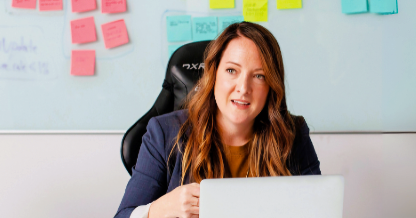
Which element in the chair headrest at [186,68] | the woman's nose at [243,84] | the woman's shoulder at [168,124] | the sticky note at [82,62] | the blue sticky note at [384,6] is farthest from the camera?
the sticky note at [82,62]

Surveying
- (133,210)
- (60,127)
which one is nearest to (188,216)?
(133,210)

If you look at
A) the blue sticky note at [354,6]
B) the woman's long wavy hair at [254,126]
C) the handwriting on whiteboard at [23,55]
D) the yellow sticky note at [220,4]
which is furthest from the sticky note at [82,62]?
the blue sticky note at [354,6]

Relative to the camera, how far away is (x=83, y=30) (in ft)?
6.29

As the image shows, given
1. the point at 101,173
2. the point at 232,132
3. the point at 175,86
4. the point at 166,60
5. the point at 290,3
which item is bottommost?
the point at 101,173

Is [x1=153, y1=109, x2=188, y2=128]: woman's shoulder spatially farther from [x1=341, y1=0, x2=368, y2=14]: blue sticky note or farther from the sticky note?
[x1=341, y1=0, x2=368, y2=14]: blue sticky note

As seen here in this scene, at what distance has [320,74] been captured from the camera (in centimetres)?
191

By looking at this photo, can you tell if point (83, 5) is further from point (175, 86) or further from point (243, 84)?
point (243, 84)

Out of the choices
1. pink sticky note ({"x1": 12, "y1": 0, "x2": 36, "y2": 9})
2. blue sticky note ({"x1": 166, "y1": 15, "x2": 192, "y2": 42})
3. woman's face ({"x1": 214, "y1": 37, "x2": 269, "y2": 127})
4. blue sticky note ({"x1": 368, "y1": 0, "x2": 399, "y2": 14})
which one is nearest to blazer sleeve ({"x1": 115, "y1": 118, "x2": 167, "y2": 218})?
woman's face ({"x1": 214, "y1": 37, "x2": 269, "y2": 127})

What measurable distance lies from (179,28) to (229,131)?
94 cm

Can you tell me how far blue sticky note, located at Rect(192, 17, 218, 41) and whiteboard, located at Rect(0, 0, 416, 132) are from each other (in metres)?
0.04

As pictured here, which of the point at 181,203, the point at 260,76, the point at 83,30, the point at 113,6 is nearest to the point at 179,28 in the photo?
the point at 113,6

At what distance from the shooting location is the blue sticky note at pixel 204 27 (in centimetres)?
189

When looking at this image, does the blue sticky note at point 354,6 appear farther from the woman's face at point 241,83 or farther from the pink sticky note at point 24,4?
the pink sticky note at point 24,4

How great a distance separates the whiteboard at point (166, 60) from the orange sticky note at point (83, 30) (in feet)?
0.09
